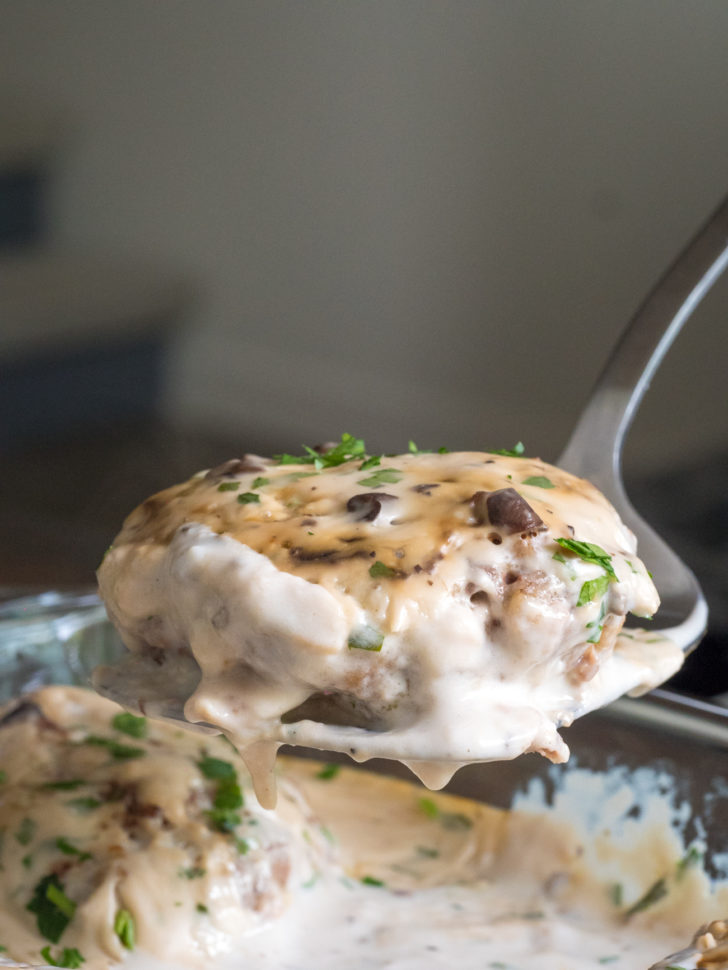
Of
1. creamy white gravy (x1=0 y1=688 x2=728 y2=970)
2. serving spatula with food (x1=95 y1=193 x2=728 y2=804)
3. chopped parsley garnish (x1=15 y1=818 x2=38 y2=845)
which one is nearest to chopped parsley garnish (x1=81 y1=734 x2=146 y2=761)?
creamy white gravy (x1=0 y1=688 x2=728 y2=970)

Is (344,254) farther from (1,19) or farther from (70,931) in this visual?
(70,931)

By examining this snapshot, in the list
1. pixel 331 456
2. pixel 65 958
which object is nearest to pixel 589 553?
pixel 331 456

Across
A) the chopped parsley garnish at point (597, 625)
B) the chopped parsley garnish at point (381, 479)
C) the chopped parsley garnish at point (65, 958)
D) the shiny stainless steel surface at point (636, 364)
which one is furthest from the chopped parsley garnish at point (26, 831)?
the shiny stainless steel surface at point (636, 364)

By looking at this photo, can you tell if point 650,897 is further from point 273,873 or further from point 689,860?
point 273,873

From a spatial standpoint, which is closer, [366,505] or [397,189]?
[366,505]

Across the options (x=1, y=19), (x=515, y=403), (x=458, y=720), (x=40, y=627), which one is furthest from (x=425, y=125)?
(x=458, y=720)

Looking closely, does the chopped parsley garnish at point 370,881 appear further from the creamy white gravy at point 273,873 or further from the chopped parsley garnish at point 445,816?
the chopped parsley garnish at point 445,816
